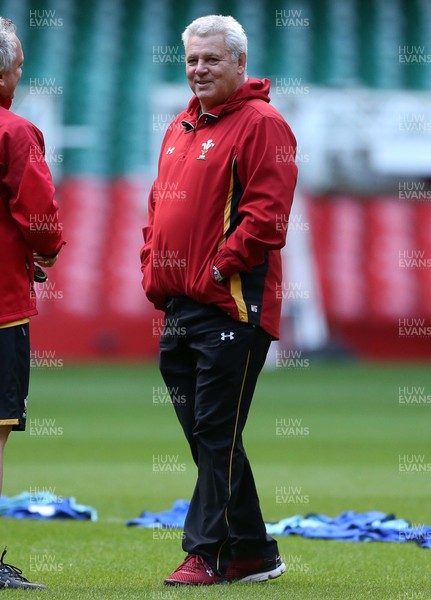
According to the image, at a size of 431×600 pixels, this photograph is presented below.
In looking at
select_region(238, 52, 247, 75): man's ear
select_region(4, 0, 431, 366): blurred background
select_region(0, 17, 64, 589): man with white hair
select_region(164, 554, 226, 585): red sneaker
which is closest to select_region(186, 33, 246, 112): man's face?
select_region(238, 52, 247, 75): man's ear

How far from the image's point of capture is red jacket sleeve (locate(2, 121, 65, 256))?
4.87 meters

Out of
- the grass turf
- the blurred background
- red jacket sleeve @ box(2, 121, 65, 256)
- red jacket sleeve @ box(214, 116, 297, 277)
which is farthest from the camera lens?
the blurred background

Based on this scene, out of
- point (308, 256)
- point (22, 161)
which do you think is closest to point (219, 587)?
point (22, 161)

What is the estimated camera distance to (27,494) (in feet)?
25.6

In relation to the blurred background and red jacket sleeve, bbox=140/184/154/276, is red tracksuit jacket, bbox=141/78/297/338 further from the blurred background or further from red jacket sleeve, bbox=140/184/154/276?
the blurred background

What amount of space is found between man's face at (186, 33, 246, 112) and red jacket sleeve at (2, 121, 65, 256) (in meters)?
0.72

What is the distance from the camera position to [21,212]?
4891mm

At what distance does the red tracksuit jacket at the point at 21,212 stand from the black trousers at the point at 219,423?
61cm

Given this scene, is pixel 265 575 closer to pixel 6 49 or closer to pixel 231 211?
pixel 231 211

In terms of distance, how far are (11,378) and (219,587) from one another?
3.78ft

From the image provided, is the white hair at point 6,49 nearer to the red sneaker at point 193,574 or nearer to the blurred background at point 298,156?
the red sneaker at point 193,574

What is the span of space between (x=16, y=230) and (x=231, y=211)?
853 millimetres

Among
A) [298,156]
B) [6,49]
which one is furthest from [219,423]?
[298,156]

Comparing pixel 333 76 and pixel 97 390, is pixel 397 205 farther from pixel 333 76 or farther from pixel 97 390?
pixel 97 390
